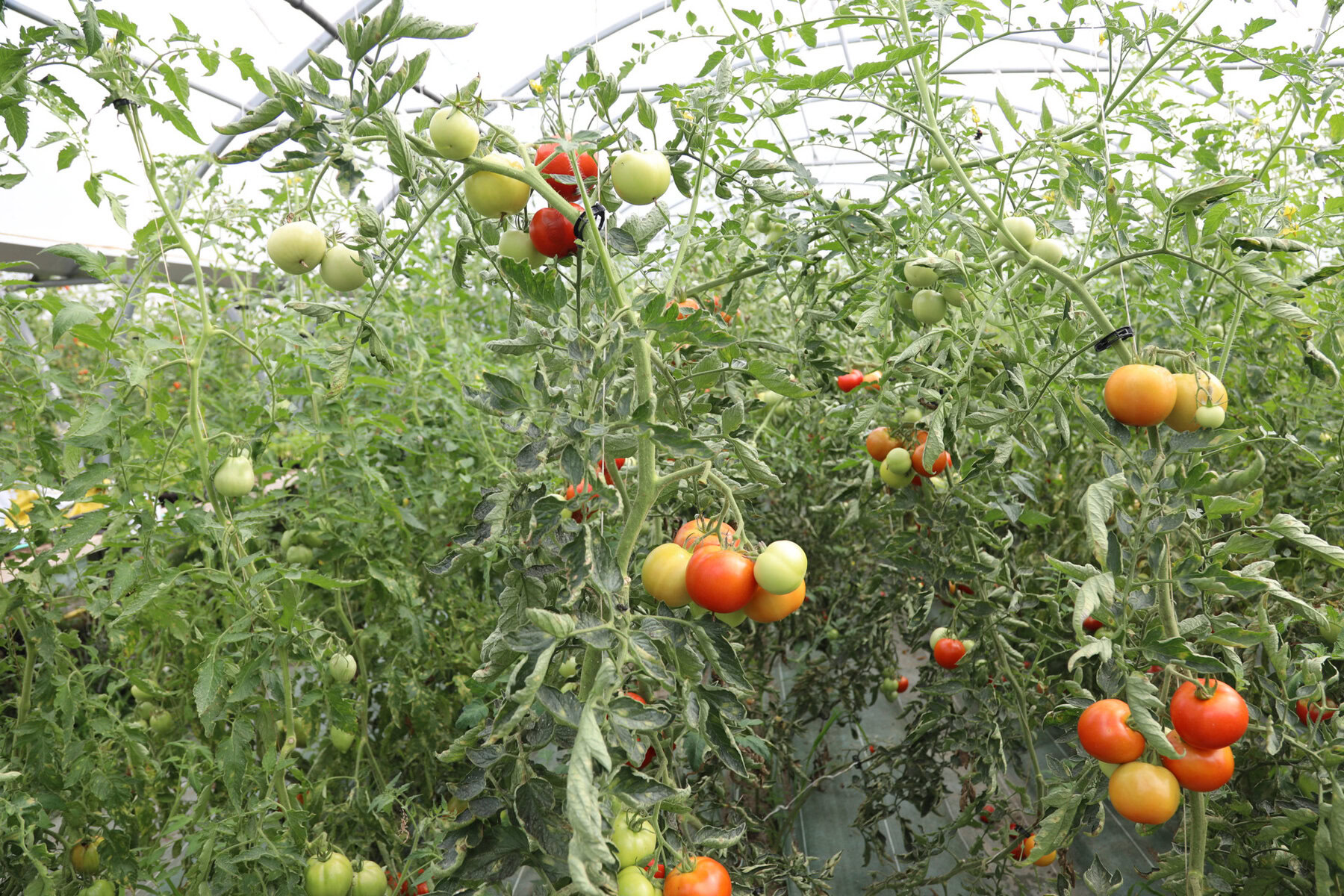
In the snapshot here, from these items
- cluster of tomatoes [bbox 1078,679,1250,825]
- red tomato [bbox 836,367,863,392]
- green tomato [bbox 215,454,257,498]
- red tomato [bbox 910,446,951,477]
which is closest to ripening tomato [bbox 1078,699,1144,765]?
cluster of tomatoes [bbox 1078,679,1250,825]

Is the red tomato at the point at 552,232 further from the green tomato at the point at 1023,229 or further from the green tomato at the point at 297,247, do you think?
the green tomato at the point at 1023,229

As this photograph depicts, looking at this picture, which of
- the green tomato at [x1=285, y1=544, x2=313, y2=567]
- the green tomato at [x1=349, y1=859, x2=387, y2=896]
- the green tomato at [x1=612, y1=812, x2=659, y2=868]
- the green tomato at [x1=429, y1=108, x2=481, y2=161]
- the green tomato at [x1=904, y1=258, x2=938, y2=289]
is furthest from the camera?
the green tomato at [x1=285, y1=544, x2=313, y2=567]

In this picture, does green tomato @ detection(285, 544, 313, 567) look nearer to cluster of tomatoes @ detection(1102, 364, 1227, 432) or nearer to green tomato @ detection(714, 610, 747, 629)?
green tomato @ detection(714, 610, 747, 629)

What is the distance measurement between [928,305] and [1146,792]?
649 mm

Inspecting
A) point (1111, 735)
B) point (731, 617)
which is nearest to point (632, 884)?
point (731, 617)

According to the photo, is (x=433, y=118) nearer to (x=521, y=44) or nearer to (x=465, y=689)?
(x=465, y=689)

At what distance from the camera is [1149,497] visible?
2.80 ft

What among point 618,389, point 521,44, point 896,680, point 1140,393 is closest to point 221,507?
point 618,389

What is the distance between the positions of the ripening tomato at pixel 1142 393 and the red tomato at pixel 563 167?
595 mm

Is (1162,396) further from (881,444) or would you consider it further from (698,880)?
(698,880)

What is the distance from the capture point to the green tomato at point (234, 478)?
1.07m

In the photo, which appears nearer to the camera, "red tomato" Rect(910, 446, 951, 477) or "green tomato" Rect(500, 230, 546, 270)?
"green tomato" Rect(500, 230, 546, 270)

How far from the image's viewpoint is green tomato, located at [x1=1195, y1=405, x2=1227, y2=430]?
833 millimetres

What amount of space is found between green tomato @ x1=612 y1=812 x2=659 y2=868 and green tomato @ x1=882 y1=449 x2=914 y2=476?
702 millimetres
